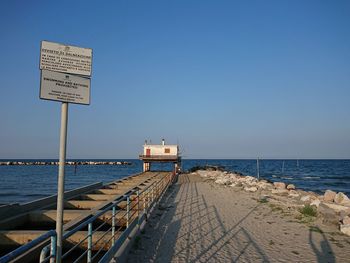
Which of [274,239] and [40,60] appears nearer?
[40,60]

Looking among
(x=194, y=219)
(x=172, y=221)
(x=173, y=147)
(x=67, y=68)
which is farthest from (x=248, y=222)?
(x=173, y=147)

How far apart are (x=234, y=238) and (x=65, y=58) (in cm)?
802

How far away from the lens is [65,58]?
389cm

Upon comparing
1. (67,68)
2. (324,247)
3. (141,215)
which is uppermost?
(67,68)

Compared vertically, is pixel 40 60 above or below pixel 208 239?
above

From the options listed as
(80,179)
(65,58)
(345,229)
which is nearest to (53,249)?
(65,58)

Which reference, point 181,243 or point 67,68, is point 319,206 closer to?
point 181,243

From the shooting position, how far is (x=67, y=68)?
3.88m

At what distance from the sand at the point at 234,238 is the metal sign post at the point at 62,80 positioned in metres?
4.37

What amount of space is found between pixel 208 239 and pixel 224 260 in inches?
77.1

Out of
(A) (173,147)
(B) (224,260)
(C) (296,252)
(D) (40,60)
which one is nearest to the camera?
(D) (40,60)

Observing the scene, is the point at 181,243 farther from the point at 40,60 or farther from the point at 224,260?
the point at 40,60

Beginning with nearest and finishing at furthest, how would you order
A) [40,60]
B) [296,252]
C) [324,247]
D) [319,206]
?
[40,60] → [296,252] → [324,247] → [319,206]

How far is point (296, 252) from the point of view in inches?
332
